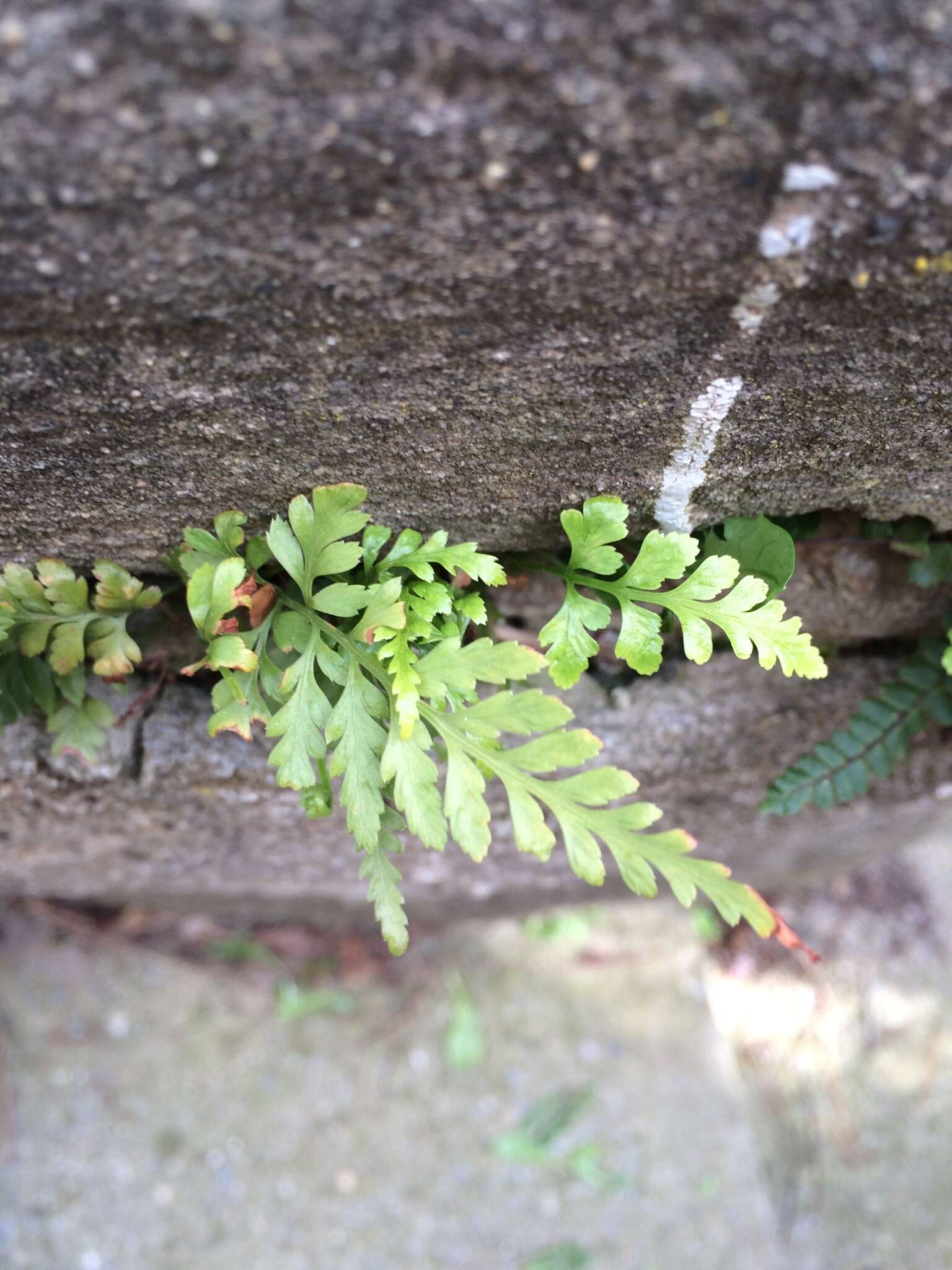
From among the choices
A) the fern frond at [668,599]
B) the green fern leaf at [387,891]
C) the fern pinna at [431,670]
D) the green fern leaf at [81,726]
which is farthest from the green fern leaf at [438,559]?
the green fern leaf at [81,726]

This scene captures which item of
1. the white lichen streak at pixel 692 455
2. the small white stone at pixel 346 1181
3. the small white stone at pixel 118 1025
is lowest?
the small white stone at pixel 346 1181

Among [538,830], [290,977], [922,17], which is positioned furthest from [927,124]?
[290,977]

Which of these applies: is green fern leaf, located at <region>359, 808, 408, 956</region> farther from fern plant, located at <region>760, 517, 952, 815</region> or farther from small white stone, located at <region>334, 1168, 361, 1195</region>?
small white stone, located at <region>334, 1168, 361, 1195</region>

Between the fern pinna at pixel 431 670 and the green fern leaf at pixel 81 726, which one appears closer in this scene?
the fern pinna at pixel 431 670

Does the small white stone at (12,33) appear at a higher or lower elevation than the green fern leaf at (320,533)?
higher

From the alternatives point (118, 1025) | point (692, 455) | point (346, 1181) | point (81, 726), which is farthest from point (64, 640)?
point (346, 1181)

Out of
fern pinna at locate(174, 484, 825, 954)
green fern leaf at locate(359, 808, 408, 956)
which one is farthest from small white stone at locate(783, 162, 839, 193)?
green fern leaf at locate(359, 808, 408, 956)

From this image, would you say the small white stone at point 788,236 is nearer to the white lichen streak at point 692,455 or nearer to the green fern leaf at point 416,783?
the white lichen streak at point 692,455
